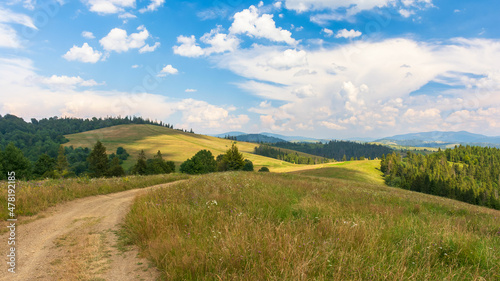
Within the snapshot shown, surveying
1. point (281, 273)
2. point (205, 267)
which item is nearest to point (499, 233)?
point (281, 273)

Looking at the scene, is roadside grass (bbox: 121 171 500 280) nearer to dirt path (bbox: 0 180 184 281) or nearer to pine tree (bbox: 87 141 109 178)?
dirt path (bbox: 0 180 184 281)

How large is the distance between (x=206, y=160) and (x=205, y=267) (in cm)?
8017

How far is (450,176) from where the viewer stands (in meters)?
144

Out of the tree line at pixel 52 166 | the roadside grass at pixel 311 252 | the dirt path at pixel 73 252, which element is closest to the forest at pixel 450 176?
the tree line at pixel 52 166

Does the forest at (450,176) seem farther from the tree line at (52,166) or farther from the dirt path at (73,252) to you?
the dirt path at (73,252)

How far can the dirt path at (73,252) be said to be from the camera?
481 centimetres

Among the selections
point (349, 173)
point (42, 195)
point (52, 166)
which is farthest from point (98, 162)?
point (349, 173)

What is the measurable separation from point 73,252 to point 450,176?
193 metres

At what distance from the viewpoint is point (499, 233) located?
7.64 metres

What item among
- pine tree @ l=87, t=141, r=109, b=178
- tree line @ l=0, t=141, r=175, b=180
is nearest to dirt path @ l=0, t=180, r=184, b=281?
tree line @ l=0, t=141, r=175, b=180

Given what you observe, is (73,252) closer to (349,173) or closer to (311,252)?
(311,252)

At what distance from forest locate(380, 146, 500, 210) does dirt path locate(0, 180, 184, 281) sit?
111937 mm

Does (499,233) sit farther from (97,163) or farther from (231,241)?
(97,163)

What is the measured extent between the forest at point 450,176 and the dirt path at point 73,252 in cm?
11194
